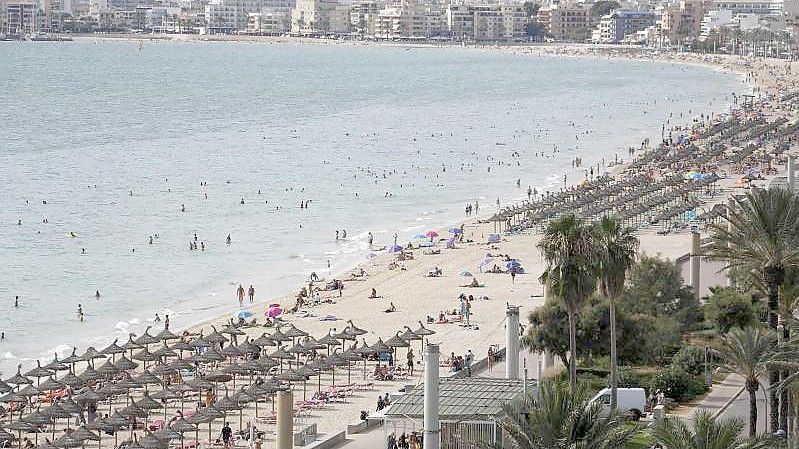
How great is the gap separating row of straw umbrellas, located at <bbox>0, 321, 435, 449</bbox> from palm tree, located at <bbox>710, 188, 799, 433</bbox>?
9072 millimetres

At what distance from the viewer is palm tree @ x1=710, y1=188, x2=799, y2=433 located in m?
22.1

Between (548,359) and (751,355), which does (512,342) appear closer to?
(548,359)

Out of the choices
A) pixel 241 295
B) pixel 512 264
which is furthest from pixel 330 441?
pixel 512 264

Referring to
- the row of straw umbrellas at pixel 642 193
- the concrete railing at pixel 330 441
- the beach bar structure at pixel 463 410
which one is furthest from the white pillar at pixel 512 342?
the row of straw umbrellas at pixel 642 193

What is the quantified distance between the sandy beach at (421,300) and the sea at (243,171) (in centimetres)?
189

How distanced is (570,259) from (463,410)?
3.35m

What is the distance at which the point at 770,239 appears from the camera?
22.2m

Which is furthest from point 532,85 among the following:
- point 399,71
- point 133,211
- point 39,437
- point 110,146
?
point 39,437

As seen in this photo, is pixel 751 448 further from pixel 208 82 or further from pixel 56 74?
pixel 56 74

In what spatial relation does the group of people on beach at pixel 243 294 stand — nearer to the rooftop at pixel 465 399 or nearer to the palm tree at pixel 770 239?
the rooftop at pixel 465 399

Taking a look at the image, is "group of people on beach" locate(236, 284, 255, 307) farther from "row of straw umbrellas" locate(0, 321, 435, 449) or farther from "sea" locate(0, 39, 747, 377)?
"row of straw umbrellas" locate(0, 321, 435, 449)

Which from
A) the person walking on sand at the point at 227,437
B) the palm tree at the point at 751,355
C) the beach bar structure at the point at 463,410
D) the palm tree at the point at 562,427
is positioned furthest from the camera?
the person walking on sand at the point at 227,437

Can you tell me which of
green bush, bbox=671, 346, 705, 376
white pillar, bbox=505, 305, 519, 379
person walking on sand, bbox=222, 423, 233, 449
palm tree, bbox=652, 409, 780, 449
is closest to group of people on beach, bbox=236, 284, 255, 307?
person walking on sand, bbox=222, 423, 233, 449

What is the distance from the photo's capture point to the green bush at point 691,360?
26250 mm
